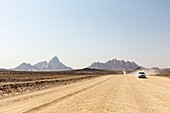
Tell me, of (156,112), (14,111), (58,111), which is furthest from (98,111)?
(14,111)

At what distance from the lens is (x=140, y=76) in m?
63.0

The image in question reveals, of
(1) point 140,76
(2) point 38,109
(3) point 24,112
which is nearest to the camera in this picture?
(3) point 24,112

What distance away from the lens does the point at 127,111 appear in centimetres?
1242

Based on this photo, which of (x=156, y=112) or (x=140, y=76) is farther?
(x=140, y=76)

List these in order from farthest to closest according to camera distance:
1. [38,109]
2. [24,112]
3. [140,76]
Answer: [140,76]
[38,109]
[24,112]

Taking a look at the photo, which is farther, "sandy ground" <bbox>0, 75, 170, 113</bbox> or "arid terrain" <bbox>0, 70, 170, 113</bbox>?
"arid terrain" <bbox>0, 70, 170, 113</bbox>

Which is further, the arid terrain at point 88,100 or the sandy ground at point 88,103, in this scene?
the arid terrain at point 88,100

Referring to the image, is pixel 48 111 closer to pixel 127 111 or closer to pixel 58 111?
pixel 58 111

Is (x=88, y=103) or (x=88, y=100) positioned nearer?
(x=88, y=103)

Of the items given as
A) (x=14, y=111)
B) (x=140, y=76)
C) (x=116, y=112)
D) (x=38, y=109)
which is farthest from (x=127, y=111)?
(x=140, y=76)

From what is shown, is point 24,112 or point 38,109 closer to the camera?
point 24,112

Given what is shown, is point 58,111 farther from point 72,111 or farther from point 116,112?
point 116,112

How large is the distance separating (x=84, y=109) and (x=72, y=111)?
787mm

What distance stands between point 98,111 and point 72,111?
1.12 meters
